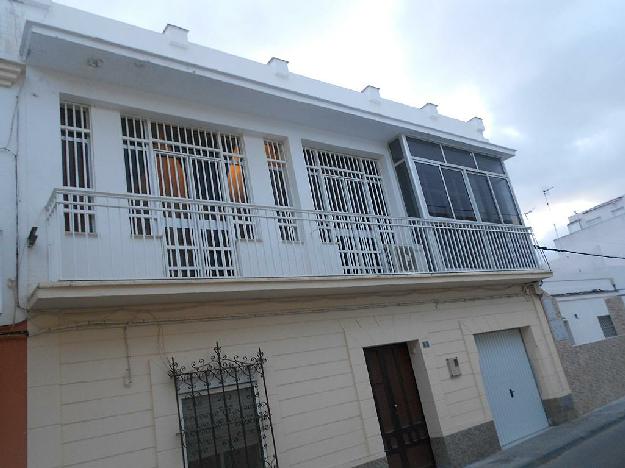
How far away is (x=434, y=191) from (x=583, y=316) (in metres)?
5.81

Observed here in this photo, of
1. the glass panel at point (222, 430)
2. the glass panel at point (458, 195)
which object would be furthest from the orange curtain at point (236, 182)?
the glass panel at point (458, 195)

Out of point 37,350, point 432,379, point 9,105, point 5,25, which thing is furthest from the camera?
point 432,379

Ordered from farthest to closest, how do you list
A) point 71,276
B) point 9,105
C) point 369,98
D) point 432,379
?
point 369,98, point 432,379, point 9,105, point 71,276

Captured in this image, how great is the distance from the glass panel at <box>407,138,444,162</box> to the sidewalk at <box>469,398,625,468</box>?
19.9 ft

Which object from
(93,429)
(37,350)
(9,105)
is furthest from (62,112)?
(93,429)

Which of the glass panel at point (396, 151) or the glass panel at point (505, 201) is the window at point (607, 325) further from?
the glass panel at point (396, 151)

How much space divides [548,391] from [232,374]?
304 inches

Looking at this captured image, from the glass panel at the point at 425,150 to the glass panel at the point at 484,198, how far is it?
1.17m

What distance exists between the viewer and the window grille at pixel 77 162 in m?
6.59

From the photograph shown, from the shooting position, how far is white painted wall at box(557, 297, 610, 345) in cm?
1252

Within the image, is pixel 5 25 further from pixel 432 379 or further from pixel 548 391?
pixel 548 391

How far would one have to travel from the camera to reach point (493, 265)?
10.8m

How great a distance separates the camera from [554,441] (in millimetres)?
9547

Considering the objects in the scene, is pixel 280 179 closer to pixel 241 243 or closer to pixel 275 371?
pixel 241 243
